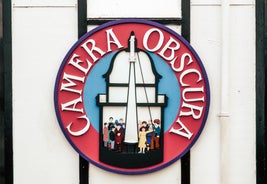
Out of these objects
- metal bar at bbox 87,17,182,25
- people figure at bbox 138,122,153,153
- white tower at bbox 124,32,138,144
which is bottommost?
people figure at bbox 138,122,153,153

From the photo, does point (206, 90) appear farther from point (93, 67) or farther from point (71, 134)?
point (71, 134)

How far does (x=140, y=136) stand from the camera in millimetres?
3715

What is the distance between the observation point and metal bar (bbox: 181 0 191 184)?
12.2 ft

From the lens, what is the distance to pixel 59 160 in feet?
12.4

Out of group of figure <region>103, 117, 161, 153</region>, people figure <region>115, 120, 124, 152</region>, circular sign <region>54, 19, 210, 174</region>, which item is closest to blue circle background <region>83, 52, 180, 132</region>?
circular sign <region>54, 19, 210, 174</region>

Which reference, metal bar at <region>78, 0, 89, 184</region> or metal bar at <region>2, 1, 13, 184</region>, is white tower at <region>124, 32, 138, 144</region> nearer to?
metal bar at <region>78, 0, 89, 184</region>

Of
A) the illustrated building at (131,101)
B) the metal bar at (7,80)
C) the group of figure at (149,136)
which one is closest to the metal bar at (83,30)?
the illustrated building at (131,101)

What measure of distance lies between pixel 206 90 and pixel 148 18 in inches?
36.4

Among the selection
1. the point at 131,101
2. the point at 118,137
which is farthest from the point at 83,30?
the point at 118,137

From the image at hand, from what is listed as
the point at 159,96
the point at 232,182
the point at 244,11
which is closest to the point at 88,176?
the point at 159,96

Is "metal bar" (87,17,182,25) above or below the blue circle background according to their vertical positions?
above

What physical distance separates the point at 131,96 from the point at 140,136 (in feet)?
1.34

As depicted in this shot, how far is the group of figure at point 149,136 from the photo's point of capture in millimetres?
3705

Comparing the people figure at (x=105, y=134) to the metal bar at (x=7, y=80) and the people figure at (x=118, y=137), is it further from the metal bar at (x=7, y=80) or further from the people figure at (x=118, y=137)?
the metal bar at (x=7, y=80)
